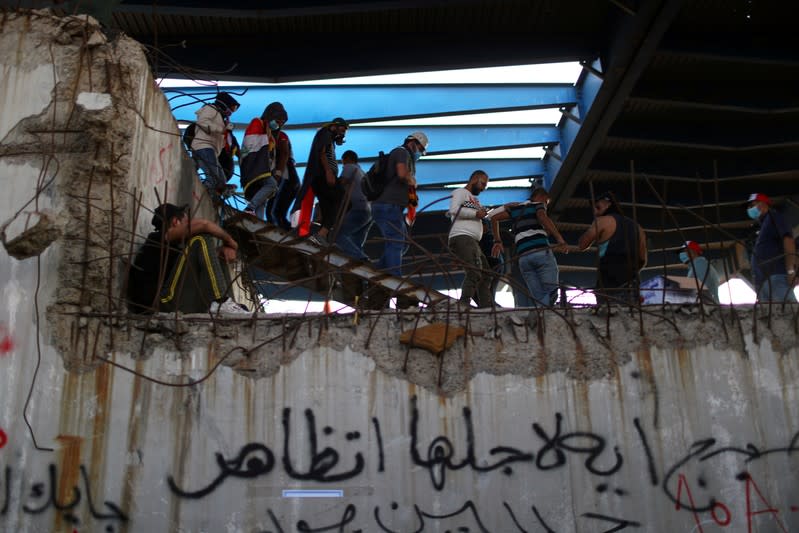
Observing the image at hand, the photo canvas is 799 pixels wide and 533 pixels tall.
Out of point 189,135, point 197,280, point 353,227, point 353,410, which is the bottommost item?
point 353,410

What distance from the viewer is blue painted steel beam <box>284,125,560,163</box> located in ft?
43.6

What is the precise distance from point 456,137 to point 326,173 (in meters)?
5.61

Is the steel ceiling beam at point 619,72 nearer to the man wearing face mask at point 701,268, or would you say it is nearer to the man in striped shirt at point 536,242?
the man wearing face mask at point 701,268

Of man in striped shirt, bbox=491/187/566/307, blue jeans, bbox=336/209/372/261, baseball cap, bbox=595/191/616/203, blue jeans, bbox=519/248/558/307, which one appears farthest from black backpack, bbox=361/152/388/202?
baseball cap, bbox=595/191/616/203

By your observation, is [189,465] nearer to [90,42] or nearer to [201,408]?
[201,408]

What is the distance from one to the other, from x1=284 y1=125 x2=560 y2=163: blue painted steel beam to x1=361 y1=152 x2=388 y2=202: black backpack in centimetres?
538

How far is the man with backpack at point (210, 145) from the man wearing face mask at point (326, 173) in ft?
2.93

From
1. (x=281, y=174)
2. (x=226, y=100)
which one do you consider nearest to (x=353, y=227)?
(x=281, y=174)

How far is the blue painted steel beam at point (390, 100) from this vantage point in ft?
39.9

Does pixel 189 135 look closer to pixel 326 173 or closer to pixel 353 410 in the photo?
pixel 326 173

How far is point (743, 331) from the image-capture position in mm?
5156

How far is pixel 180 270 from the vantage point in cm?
552

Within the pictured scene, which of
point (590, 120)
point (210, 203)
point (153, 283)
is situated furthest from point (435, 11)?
point (153, 283)

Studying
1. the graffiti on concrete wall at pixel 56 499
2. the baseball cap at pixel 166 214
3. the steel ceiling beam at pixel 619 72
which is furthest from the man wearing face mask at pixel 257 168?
the steel ceiling beam at pixel 619 72
